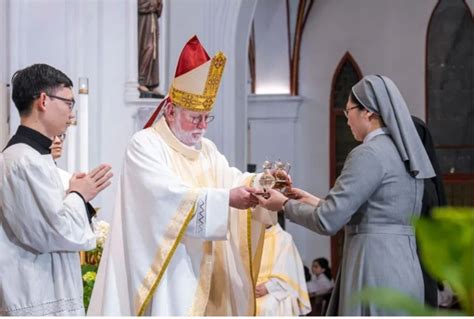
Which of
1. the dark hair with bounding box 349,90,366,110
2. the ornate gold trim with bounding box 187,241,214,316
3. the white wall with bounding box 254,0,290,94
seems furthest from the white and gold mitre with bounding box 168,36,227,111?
the white wall with bounding box 254,0,290,94

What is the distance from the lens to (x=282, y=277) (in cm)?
743

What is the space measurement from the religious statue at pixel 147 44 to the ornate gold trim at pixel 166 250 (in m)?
3.85

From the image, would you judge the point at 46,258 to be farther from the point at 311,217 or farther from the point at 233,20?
the point at 233,20

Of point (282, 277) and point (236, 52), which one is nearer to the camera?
point (282, 277)

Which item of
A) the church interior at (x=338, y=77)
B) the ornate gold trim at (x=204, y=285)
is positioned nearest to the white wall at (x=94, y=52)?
the ornate gold trim at (x=204, y=285)

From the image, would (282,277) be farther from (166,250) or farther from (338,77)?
(338,77)

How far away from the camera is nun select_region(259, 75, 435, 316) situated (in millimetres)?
3400

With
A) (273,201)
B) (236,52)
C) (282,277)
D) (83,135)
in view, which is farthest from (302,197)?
(236,52)

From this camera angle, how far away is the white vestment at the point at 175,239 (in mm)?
3805

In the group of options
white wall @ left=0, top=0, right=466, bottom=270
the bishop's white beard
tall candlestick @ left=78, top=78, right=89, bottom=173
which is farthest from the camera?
white wall @ left=0, top=0, right=466, bottom=270

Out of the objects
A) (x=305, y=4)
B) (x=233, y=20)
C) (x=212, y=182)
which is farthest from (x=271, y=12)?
(x=212, y=182)

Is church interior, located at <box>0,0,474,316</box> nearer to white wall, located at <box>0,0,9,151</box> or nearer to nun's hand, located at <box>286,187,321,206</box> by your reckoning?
white wall, located at <box>0,0,9,151</box>

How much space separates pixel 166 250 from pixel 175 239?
62 millimetres

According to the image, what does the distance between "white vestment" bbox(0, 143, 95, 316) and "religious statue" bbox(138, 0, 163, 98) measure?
4.45 meters
